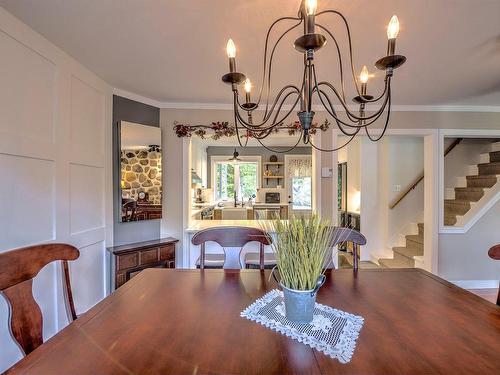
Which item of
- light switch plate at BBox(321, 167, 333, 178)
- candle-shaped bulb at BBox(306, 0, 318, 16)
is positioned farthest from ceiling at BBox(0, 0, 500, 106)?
light switch plate at BBox(321, 167, 333, 178)

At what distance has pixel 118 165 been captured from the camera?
2902mm

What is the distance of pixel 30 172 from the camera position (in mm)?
1860

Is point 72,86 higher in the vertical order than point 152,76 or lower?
lower

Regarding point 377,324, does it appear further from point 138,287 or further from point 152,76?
point 152,76

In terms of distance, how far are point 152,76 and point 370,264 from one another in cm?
439

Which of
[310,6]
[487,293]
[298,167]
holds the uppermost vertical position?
[310,6]

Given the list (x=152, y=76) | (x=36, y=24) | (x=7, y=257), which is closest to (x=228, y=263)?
(x=7, y=257)

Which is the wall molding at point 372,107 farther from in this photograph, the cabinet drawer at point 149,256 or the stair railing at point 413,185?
the cabinet drawer at point 149,256

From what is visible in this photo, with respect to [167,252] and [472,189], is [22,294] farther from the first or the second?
[472,189]

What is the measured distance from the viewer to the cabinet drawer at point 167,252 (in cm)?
302

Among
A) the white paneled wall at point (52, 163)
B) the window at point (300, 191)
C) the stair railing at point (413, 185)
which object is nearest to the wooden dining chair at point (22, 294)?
the white paneled wall at point (52, 163)

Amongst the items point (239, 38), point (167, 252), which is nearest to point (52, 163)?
point (167, 252)

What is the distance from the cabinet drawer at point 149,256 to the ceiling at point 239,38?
1.77 metres

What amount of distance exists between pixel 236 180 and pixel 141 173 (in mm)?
5050
